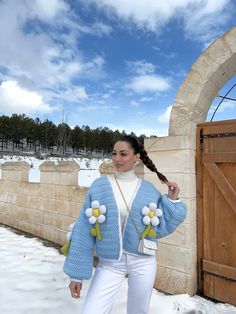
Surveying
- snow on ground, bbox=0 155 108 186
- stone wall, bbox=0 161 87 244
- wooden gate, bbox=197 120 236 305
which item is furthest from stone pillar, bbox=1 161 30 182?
wooden gate, bbox=197 120 236 305

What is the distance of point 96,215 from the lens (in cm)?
214

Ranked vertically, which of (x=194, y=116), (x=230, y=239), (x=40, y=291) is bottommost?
(x=40, y=291)

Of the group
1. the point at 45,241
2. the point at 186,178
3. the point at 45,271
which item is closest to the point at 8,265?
the point at 45,271

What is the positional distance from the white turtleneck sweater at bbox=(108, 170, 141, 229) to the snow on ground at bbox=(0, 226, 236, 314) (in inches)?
69.1

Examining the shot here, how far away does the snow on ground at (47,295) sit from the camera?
137 inches

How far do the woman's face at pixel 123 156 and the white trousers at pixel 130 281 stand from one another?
0.62 metres

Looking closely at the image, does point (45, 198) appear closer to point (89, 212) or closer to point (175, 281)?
point (175, 281)

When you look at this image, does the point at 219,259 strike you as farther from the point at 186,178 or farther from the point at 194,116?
the point at 194,116

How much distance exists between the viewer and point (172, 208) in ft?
7.26

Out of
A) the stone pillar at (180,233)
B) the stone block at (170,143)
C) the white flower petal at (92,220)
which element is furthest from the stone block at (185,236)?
the white flower petal at (92,220)

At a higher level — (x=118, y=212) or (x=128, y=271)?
(x=118, y=212)

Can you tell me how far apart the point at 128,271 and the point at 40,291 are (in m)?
2.22

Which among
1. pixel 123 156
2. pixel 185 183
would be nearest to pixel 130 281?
pixel 123 156

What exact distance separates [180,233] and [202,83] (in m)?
1.98
